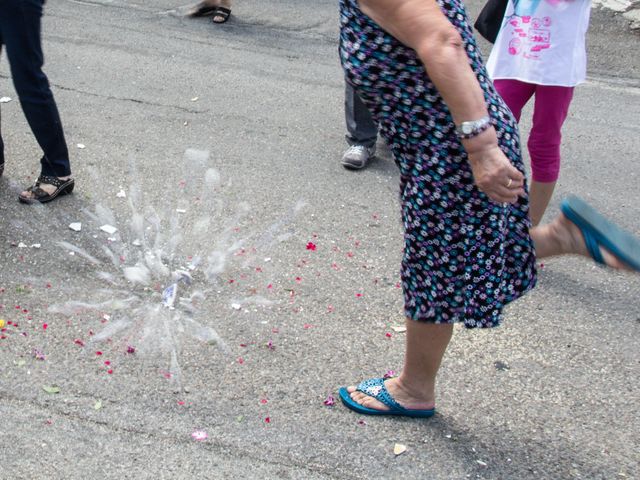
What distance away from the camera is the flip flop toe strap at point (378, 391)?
9.23 ft

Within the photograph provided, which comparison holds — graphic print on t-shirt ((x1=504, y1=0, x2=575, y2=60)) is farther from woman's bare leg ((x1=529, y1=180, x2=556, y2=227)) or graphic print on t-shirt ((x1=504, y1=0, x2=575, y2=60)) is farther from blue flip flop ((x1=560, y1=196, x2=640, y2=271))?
blue flip flop ((x1=560, y1=196, x2=640, y2=271))

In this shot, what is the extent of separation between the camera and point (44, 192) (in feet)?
13.3

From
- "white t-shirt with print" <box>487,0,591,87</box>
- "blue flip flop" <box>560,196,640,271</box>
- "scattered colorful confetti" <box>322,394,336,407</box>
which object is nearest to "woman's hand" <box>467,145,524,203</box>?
"blue flip flop" <box>560,196,640,271</box>

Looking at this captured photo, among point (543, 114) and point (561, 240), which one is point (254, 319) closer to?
point (561, 240)

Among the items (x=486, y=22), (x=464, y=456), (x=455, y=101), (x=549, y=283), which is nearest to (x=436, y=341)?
(x=464, y=456)

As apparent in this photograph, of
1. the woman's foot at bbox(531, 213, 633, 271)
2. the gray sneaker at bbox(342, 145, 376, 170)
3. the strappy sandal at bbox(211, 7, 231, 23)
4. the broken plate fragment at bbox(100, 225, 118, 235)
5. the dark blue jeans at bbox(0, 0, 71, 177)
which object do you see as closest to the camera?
the woman's foot at bbox(531, 213, 633, 271)

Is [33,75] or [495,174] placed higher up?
[495,174]

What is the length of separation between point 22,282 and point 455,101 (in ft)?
6.85

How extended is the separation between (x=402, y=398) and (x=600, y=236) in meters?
0.84

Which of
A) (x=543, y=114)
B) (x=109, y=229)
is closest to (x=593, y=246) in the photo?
(x=543, y=114)

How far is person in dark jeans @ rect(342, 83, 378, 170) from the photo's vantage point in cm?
471

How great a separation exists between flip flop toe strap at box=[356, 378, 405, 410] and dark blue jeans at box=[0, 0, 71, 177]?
2.04 meters

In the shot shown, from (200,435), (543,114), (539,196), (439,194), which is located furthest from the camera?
(539,196)

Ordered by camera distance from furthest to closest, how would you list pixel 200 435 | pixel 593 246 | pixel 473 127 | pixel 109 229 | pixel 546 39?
pixel 109 229 → pixel 546 39 → pixel 200 435 → pixel 593 246 → pixel 473 127
